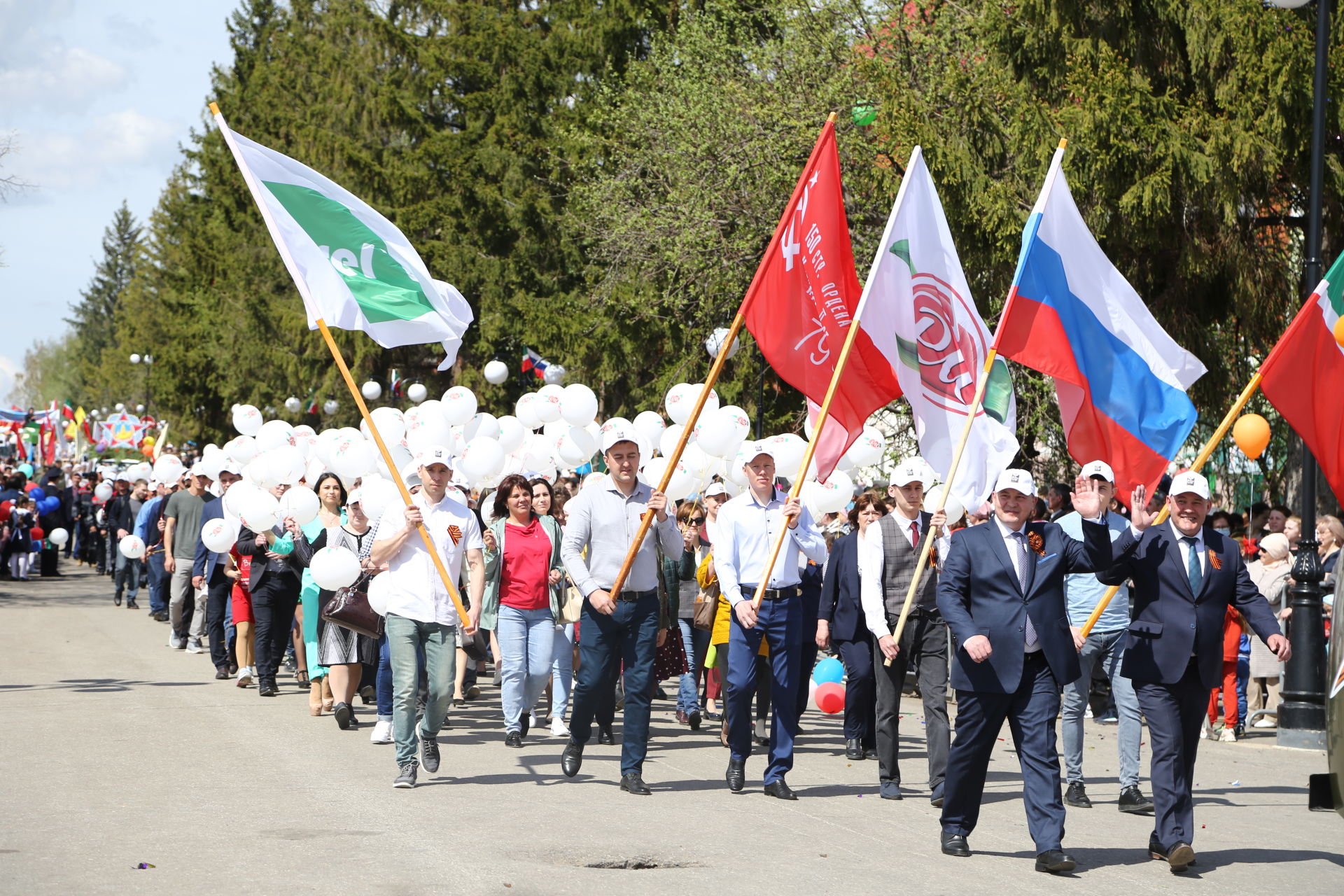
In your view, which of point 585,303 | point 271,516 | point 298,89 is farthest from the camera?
point 298,89

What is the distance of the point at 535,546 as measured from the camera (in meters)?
11.7

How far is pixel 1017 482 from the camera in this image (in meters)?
7.94

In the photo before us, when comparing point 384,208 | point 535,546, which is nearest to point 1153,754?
point 535,546

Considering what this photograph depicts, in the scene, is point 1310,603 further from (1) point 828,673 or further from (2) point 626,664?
(2) point 626,664

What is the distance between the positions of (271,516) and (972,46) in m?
13.4

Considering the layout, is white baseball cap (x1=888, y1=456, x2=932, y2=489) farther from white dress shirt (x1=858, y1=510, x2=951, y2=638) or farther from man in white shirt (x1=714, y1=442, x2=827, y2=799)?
man in white shirt (x1=714, y1=442, x2=827, y2=799)

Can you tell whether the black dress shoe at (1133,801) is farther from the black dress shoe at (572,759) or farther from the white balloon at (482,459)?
the white balloon at (482,459)

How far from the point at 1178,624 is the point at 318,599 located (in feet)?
23.9

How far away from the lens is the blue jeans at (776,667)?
9445mm

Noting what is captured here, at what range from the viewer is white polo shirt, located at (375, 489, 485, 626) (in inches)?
376

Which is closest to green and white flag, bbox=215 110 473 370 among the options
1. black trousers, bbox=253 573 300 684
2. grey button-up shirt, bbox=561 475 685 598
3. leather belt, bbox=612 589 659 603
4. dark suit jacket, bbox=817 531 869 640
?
grey button-up shirt, bbox=561 475 685 598

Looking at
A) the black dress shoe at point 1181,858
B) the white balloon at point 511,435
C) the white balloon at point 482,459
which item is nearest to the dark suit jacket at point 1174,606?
the black dress shoe at point 1181,858

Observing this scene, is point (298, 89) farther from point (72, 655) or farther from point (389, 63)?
point (72, 655)

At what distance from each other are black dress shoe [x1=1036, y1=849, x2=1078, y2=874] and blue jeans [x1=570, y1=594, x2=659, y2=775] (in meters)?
2.74
